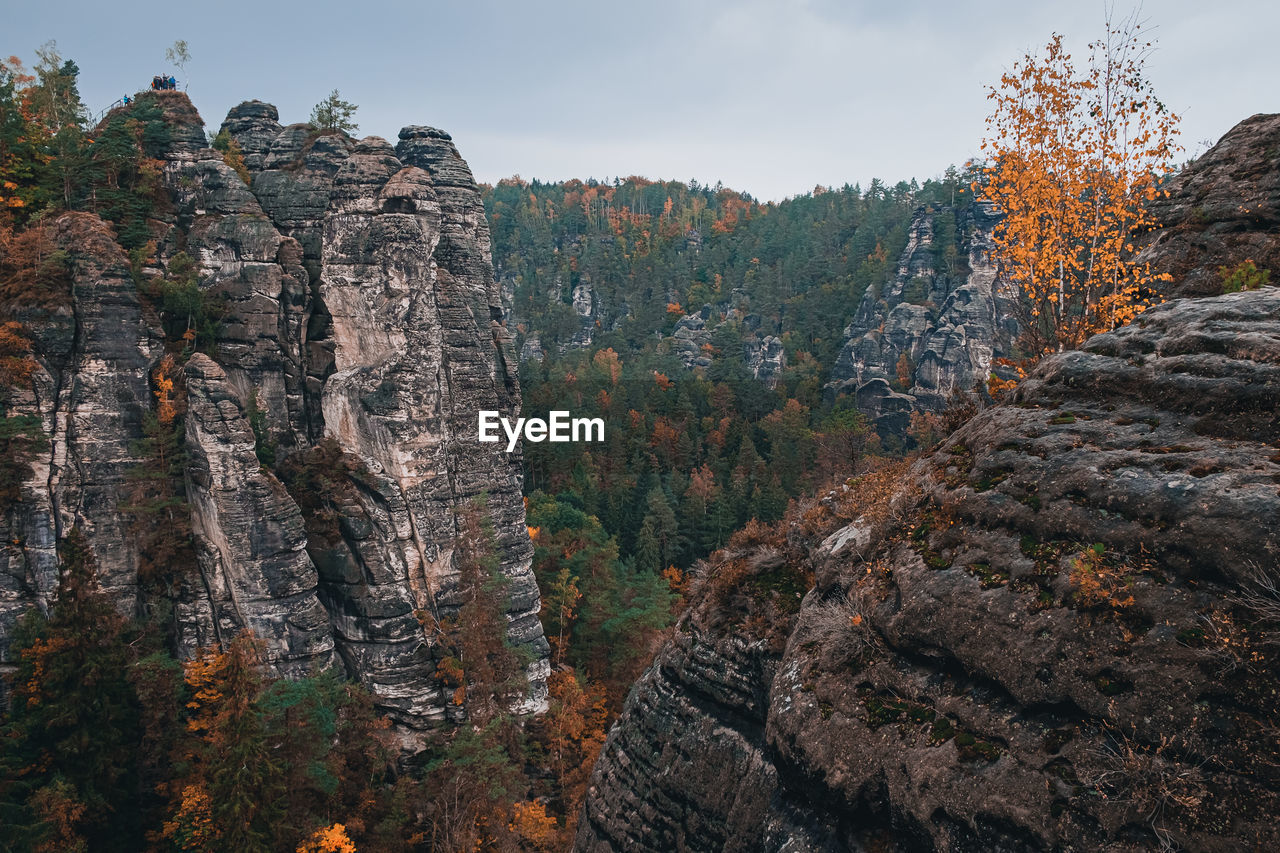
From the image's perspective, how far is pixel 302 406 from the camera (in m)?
31.8

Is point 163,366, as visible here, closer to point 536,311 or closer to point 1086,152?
point 1086,152

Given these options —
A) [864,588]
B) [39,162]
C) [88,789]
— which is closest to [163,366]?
[39,162]

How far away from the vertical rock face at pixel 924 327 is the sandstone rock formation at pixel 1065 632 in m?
64.1

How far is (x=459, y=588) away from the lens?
104 ft

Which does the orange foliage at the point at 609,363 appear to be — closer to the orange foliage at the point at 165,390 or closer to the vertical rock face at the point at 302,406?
the vertical rock face at the point at 302,406

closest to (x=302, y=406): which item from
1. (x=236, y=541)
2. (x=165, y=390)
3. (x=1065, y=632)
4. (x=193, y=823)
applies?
(x=165, y=390)

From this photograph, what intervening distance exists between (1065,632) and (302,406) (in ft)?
106

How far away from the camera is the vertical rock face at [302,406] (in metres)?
26.0

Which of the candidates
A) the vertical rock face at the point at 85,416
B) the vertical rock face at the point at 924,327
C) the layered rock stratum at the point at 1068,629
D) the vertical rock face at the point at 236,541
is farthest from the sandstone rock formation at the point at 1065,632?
the vertical rock face at the point at 924,327

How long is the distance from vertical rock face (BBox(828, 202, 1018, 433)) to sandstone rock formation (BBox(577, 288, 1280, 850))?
64.1 metres

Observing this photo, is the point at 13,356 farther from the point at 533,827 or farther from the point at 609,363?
the point at 609,363

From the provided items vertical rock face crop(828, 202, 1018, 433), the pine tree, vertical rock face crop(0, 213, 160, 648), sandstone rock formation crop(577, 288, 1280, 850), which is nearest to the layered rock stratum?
sandstone rock formation crop(577, 288, 1280, 850)

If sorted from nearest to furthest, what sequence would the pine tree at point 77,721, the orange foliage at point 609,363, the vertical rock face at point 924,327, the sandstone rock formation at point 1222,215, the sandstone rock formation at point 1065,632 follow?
the sandstone rock formation at point 1065,632 → the sandstone rock formation at point 1222,215 → the pine tree at point 77,721 → the vertical rock face at point 924,327 → the orange foliage at point 609,363

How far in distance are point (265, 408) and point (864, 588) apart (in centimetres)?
2974
